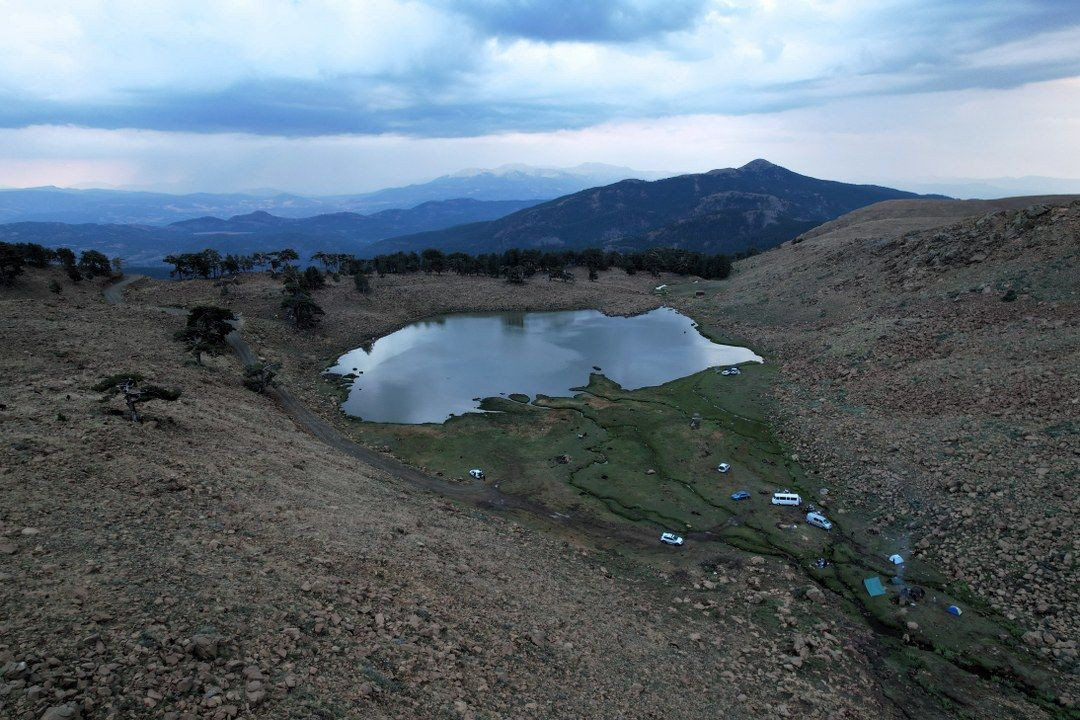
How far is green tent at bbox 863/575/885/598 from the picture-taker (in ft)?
91.4

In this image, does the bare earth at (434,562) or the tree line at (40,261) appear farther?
the tree line at (40,261)

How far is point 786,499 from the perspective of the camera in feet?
120

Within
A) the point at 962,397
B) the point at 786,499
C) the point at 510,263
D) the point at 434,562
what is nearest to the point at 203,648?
the point at 434,562

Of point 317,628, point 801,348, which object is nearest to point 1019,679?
point 317,628

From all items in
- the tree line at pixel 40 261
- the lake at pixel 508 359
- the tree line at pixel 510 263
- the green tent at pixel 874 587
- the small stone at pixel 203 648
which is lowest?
the green tent at pixel 874 587

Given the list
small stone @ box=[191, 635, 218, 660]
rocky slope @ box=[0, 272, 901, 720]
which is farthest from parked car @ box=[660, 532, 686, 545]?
small stone @ box=[191, 635, 218, 660]

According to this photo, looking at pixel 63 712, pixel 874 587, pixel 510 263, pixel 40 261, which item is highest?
pixel 40 261

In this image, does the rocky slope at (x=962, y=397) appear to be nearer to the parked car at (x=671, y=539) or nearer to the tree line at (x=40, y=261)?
the parked car at (x=671, y=539)

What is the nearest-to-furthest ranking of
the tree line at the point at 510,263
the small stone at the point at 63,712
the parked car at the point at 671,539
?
the small stone at the point at 63,712 → the parked car at the point at 671,539 → the tree line at the point at 510,263

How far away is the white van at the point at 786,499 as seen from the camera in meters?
36.6

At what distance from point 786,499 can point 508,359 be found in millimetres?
48165

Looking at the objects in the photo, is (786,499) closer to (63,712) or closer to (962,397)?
(962,397)

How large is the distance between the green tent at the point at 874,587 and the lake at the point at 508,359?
121ft

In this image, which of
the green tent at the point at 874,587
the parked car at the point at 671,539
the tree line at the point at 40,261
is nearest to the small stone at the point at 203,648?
the parked car at the point at 671,539
